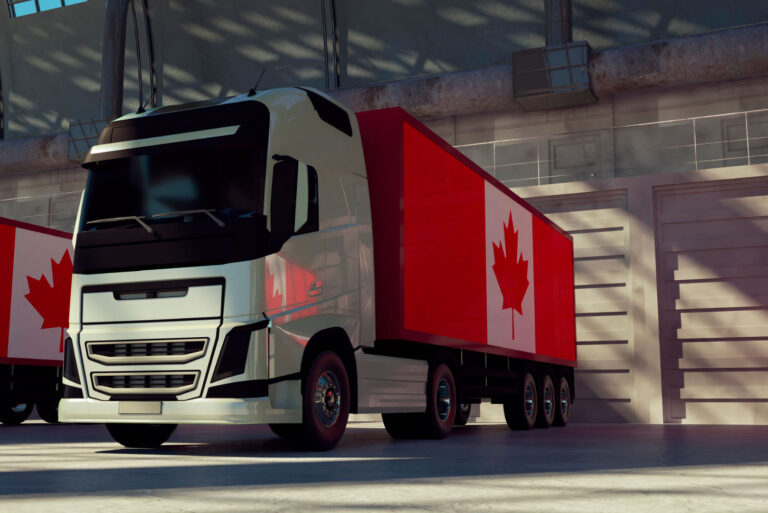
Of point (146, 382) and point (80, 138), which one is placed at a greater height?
point (80, 138)

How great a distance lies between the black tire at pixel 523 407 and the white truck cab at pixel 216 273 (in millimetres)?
5476

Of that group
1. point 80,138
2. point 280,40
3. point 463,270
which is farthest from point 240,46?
point 463,270

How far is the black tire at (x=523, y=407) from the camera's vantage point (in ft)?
47.1

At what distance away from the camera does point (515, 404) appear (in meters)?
14.3

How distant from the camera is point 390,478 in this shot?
20.1ft

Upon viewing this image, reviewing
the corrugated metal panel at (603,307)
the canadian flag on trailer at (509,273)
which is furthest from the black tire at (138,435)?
the corrugated metal panel at (603,307)

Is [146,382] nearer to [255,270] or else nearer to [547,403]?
[255,270]

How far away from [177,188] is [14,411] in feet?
34.6

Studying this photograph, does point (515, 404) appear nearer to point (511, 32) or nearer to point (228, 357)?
point (228, 357)

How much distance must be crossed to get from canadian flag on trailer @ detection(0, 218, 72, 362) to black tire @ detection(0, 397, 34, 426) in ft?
3.29

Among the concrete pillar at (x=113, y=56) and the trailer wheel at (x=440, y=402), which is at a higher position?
the concrete pillar at (x=113, y=56)

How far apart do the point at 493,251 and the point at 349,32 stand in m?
15.1

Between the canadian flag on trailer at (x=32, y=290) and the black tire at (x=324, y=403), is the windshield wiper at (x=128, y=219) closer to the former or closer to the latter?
the black tire at (x=324, y=403)

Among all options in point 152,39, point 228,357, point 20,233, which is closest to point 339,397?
point 228,357
